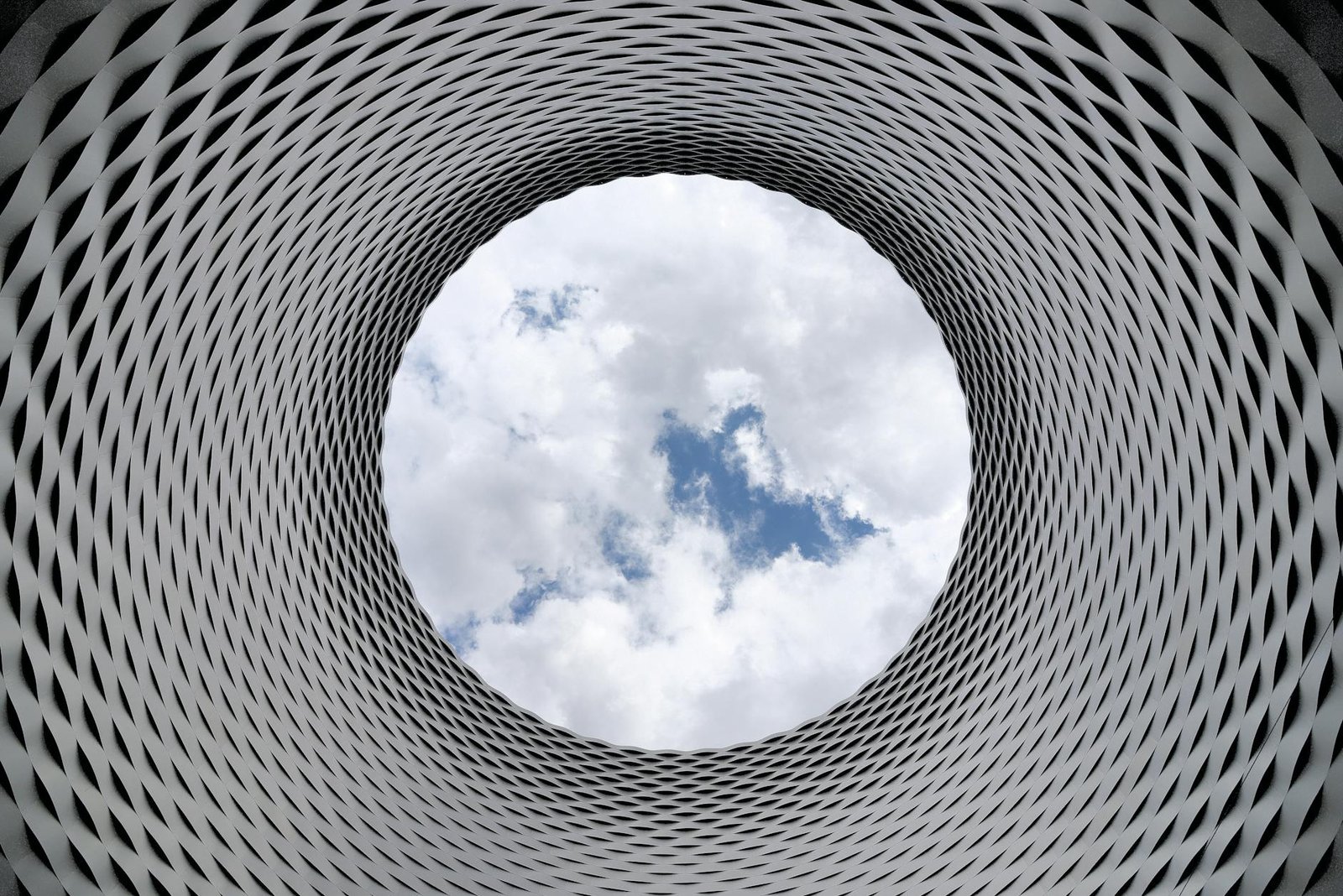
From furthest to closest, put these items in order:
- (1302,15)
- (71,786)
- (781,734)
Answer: (781,734)
(71,786)
(1302,15)

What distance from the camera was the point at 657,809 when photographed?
3672 cm

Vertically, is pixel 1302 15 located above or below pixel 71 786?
above

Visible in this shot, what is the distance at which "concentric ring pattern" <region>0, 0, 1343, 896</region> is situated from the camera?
15594 millimetres

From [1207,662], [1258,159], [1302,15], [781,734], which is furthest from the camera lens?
[781,734]

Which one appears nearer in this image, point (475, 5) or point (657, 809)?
point (475, 5)

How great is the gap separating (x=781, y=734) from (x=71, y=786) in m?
25.3

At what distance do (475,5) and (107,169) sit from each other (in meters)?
9.98

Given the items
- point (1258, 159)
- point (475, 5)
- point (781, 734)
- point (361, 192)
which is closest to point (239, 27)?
point (475, 5)

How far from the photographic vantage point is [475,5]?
21.5 meters

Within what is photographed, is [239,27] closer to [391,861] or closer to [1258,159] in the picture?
[1258,159]

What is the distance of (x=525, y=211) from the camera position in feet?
114

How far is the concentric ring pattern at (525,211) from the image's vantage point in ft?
51.2

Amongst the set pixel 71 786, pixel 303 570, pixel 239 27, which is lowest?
pixel 71 786

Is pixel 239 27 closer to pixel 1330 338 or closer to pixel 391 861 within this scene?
pixel 1330 338
